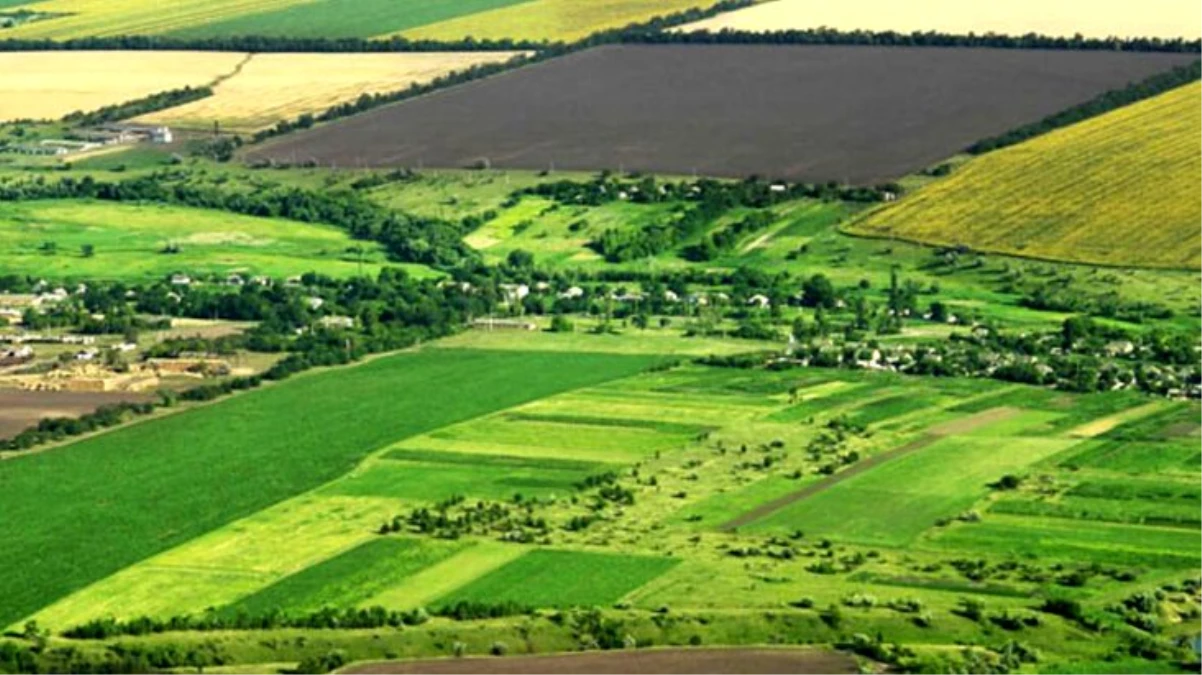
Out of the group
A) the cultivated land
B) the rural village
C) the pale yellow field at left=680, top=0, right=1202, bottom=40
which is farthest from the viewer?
the pale yellow field at left=680, top=0, right=1202, bottom=40

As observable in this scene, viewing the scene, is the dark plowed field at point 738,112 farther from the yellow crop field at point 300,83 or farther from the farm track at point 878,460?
the farm track at point 878,460

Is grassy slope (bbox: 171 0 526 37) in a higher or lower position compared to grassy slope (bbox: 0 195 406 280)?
higher

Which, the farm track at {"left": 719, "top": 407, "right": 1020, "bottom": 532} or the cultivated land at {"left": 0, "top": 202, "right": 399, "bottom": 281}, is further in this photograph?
the cultivated land at {"left": 0, "top": 202, "right": 399, "bottom": 281}

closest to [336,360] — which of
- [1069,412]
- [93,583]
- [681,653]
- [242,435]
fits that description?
[242,435]

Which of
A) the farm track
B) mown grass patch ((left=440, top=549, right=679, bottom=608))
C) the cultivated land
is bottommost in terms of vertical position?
the cultivated land

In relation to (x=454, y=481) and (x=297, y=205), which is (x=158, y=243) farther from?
(x=454, y=481)

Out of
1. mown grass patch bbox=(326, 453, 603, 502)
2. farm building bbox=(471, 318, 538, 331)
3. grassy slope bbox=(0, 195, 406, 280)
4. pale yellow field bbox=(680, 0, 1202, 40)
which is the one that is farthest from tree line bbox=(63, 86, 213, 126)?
mown grass patch bbox=(326, 453, 603, 502)

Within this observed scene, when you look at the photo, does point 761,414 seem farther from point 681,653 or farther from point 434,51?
point 434,51

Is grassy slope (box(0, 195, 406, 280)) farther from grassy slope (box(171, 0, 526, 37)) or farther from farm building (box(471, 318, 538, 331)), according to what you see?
grassy slope (box(171, 0, 526, 37))
